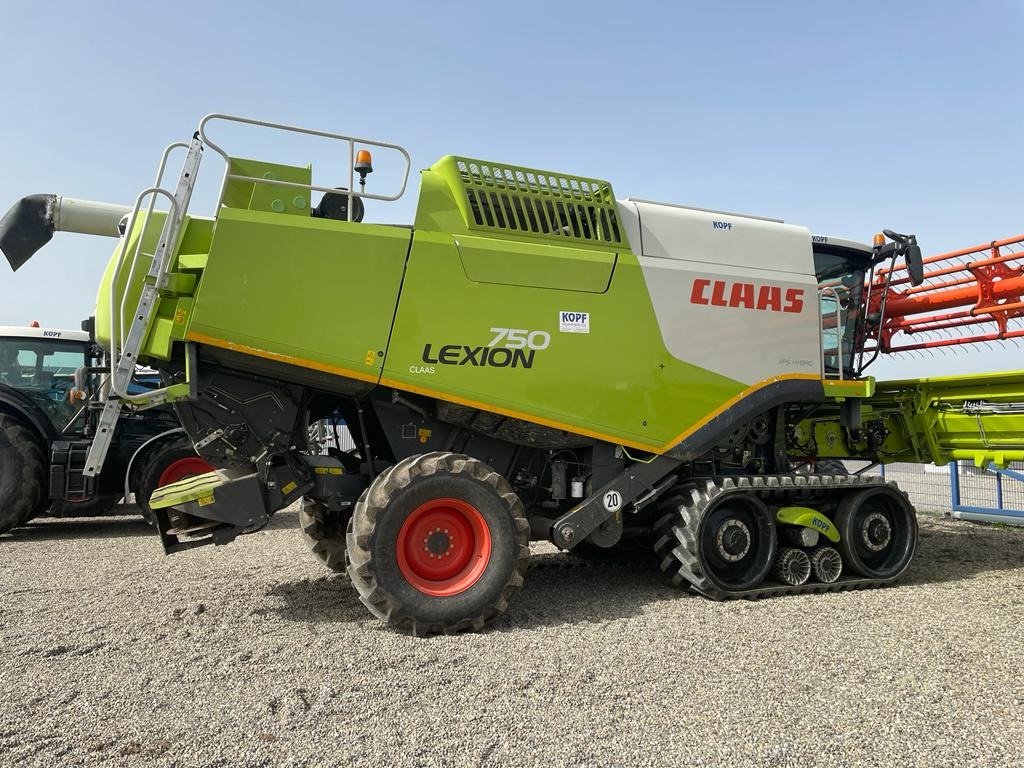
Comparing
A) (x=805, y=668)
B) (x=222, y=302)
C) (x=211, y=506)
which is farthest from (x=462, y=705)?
(x=222, y=302)

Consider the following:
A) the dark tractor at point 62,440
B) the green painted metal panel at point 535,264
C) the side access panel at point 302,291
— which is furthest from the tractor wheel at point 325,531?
the dark tractor at point 62,440

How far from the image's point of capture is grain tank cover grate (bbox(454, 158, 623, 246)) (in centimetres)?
540

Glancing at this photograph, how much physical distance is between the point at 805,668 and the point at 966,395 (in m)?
4.15

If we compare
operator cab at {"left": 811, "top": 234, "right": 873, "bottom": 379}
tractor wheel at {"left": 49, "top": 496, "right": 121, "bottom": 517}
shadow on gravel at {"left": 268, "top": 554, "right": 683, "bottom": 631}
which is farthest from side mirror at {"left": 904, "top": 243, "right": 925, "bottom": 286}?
tractor wheel at {"left": 49, "top": 496, "right": 121, "bottom": 517}

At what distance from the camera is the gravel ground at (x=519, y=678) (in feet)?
10.0

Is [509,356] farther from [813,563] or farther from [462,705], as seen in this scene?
[813,563]

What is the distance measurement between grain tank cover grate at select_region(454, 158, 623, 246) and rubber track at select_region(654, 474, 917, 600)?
208 centimetres

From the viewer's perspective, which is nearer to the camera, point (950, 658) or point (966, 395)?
point (950, 658)

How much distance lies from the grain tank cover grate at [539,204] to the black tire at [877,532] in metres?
3.08

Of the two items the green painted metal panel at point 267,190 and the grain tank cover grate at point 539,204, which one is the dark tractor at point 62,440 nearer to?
the green painted metal panel at point 267,190

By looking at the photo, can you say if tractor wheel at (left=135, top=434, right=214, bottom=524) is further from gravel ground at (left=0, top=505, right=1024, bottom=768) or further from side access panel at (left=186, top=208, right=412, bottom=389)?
side access panel at (left=186, top=208, right=412, bottom=389)

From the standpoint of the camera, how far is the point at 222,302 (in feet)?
15.2

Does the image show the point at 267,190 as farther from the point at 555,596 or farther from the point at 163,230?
the point at 555,596

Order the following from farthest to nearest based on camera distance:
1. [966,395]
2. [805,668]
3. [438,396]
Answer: [966,395] < [438,396] < [805,668]
